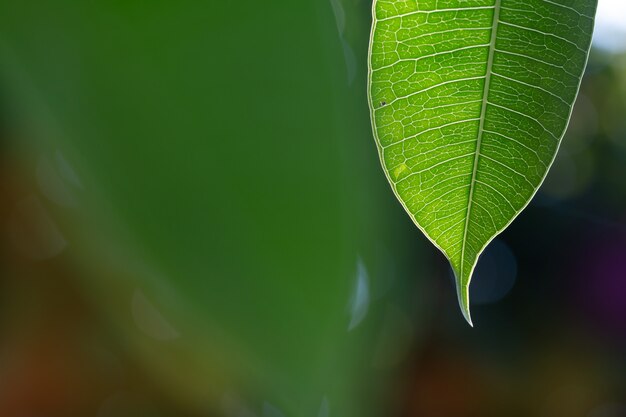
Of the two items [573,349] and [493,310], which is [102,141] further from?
[573,349]

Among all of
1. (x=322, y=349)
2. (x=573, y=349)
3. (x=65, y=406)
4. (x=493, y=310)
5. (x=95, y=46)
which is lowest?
(x=573, y=349)

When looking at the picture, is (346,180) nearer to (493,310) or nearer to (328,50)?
(328,50)

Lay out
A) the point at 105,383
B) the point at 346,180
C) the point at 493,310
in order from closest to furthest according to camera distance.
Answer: the point at 346,180
the point at 105,383
the point at 493,310

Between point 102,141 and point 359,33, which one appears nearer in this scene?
point 102,141

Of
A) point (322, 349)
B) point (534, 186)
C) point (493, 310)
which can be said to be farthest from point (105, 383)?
point (534, 186)

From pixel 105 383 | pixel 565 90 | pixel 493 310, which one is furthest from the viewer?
pixel 493 310

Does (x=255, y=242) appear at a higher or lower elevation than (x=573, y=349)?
higher
